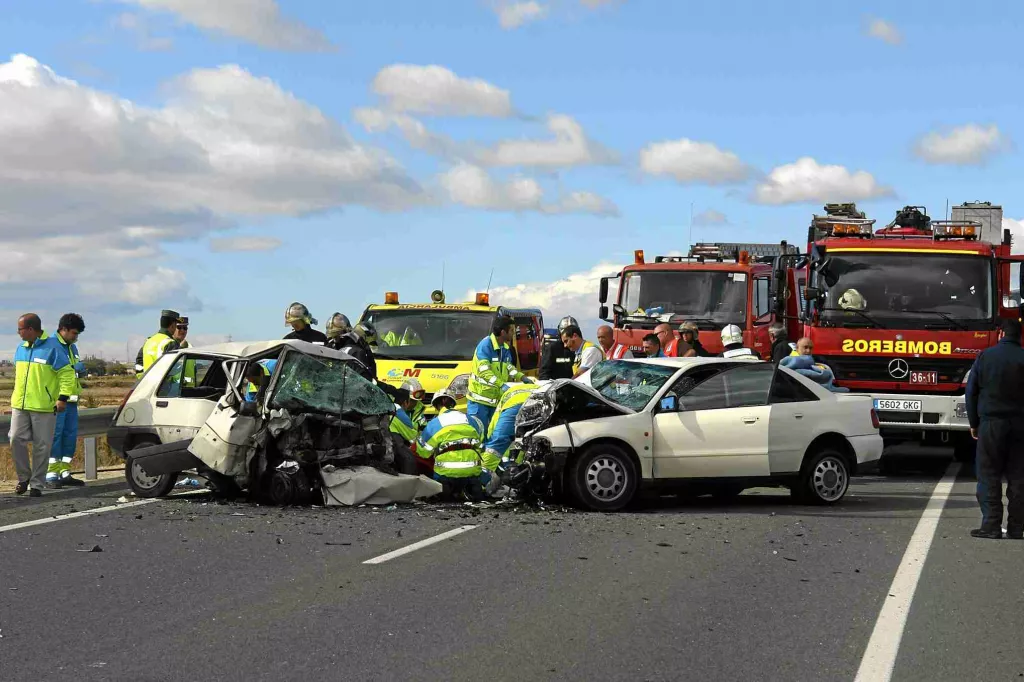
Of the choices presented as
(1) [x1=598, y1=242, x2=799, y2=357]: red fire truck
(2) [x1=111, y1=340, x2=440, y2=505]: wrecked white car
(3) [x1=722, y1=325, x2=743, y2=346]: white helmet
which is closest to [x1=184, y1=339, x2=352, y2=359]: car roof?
(2) [x1=111, y1=340, x2=440, y2=505]: wrecked white car

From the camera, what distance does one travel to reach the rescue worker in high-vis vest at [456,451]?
12.8m

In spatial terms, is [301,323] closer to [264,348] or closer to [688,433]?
[264,348]

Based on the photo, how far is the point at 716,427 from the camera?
505 inches

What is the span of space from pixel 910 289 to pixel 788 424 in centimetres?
537

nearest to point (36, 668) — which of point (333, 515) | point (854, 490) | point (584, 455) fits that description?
point (333, 515)

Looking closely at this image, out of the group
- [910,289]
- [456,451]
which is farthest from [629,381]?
[910,289]

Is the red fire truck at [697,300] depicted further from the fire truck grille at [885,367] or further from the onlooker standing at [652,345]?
the onlooker standing at [652,345]

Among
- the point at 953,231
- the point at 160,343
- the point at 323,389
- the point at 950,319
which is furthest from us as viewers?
the point at 953,231

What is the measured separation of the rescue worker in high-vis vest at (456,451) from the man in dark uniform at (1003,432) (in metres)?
4.47

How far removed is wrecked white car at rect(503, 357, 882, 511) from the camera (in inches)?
485

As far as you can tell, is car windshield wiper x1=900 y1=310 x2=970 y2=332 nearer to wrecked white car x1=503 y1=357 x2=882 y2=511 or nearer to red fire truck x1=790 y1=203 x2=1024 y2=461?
red fire truck x1=790 y1=203 x2=1024 y2=461

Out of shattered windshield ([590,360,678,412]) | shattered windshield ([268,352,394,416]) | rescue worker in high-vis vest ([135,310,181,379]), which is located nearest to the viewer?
shattered windshield ([268,352,394,416])

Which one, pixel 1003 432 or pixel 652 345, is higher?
pixel 652 345

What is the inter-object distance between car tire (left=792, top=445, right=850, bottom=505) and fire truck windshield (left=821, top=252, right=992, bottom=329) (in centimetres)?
475
